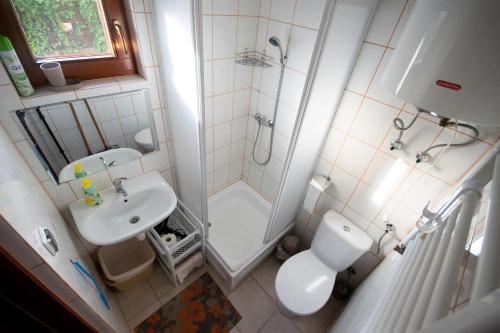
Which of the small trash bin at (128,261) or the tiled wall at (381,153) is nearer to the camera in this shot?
the tiled wall at (381,153)

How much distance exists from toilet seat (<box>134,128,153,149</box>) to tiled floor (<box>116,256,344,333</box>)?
1.10 meters

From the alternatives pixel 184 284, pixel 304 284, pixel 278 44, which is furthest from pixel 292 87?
pixel 184 284

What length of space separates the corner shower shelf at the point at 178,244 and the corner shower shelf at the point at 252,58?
1.22 m

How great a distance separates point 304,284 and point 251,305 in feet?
1.64

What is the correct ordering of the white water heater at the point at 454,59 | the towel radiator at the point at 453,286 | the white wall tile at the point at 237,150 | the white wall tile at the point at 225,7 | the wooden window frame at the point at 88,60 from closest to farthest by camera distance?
the towel radiator at the point at 453,286, the white water heater at the point at 454,59, the wooden window frame at the point at 88,60, the white wall tile at the point at 225,7, the white wall tile at the point at 237,150

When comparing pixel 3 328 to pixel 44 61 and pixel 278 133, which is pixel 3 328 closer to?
pixel 44 61

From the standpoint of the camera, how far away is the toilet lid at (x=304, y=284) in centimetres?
146

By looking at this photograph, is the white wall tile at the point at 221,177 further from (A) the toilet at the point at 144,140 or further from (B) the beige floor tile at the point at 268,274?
(B) the beige floor tile at the point at 268,274

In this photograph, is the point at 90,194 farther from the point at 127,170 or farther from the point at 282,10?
the point at 282,10

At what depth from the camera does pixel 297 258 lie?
5.58 feet

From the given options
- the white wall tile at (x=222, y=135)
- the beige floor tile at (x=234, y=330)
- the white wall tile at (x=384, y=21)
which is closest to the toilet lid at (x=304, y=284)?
the beige floor tile at (x=234, y=330)

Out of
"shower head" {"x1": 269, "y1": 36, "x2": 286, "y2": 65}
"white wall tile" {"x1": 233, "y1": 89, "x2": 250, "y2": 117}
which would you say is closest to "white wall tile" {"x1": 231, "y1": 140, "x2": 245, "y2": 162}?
Result: "white wall tile" {"x1": 233, "y1": 89, "x2": 250, "y2": 117}

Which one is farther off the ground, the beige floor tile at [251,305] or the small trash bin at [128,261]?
the small trash bin at [128,261]

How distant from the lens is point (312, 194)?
167 cm
